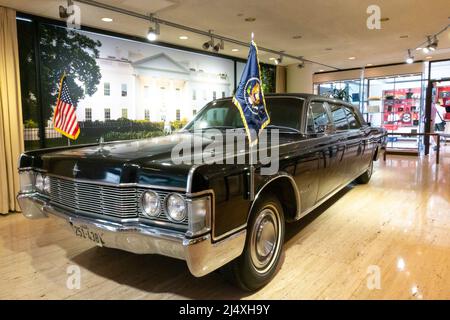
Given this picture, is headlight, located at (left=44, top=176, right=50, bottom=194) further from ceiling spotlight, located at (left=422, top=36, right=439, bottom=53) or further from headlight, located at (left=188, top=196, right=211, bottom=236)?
ceiling spotlight, located at (left=422, top=36, right=439, bottom=53)

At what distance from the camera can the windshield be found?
3.29 metres

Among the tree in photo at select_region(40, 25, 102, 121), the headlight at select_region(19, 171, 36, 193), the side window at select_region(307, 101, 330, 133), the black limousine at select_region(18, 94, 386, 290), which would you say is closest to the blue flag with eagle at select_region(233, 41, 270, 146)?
the black limousine at select_region(18, 94, 386, 290)

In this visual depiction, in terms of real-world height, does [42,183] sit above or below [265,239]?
above

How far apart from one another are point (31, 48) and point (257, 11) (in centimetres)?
345

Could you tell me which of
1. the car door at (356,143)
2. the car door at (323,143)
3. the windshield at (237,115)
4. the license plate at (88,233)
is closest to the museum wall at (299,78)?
the car door at (356,143)

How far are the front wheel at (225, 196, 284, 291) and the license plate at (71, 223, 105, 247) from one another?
87 centimetres

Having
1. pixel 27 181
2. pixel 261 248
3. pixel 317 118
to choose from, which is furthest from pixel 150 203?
pixel 317 118

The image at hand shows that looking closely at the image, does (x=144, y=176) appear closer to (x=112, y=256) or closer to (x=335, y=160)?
(x=112, y=256)

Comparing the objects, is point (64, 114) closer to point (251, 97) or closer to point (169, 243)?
point (251, 97)

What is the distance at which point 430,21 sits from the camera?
227 inches

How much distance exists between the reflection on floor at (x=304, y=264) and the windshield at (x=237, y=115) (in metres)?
1.19

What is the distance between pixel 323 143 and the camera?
336cm

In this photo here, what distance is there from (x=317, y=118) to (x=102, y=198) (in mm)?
2356

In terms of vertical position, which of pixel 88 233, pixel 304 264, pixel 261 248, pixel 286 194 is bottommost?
pixel 304 264
